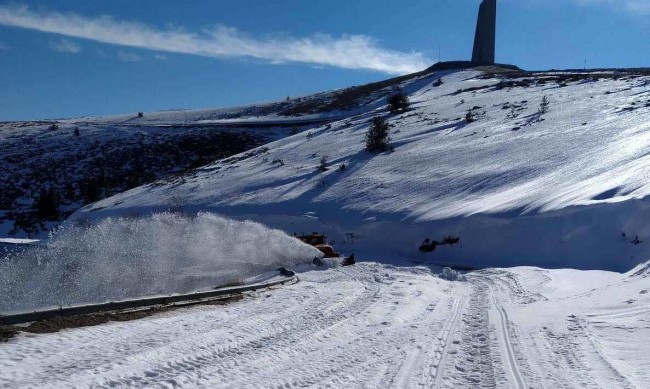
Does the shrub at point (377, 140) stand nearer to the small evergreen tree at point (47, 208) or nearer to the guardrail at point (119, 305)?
the small evergreen tree at point (47, 208)

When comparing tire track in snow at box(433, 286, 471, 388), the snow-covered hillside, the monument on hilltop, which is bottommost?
tire track in snow at box(433, 286, 471, 388)

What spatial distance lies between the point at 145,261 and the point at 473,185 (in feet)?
39.4

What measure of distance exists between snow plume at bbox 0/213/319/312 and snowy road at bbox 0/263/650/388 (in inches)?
191

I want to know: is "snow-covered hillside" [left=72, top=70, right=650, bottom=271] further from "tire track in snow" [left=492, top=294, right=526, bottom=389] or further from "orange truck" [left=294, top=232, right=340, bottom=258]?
"tire track in snow" [left=492, top=294, right=526, bottom=389]

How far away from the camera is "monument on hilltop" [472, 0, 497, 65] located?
61594mm

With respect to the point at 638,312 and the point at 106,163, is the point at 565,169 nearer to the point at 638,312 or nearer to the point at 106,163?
the point at 638,312

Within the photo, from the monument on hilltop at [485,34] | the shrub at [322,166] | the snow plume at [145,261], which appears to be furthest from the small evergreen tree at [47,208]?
the monument on hilltop at [485,34]

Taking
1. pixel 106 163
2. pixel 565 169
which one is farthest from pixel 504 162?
pixel 106 163

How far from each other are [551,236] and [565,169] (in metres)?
5.47

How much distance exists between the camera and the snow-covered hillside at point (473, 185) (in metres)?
16.5

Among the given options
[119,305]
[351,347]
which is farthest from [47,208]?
[351,347]

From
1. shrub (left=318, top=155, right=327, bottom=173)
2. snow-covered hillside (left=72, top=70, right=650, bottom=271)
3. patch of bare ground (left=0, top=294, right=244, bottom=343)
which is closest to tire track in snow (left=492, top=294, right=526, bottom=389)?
patch of bare ground (left=0, top=294, right=244, bottom=343)

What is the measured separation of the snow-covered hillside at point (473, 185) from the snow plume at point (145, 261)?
386 cm

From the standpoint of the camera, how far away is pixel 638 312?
8781 mm
